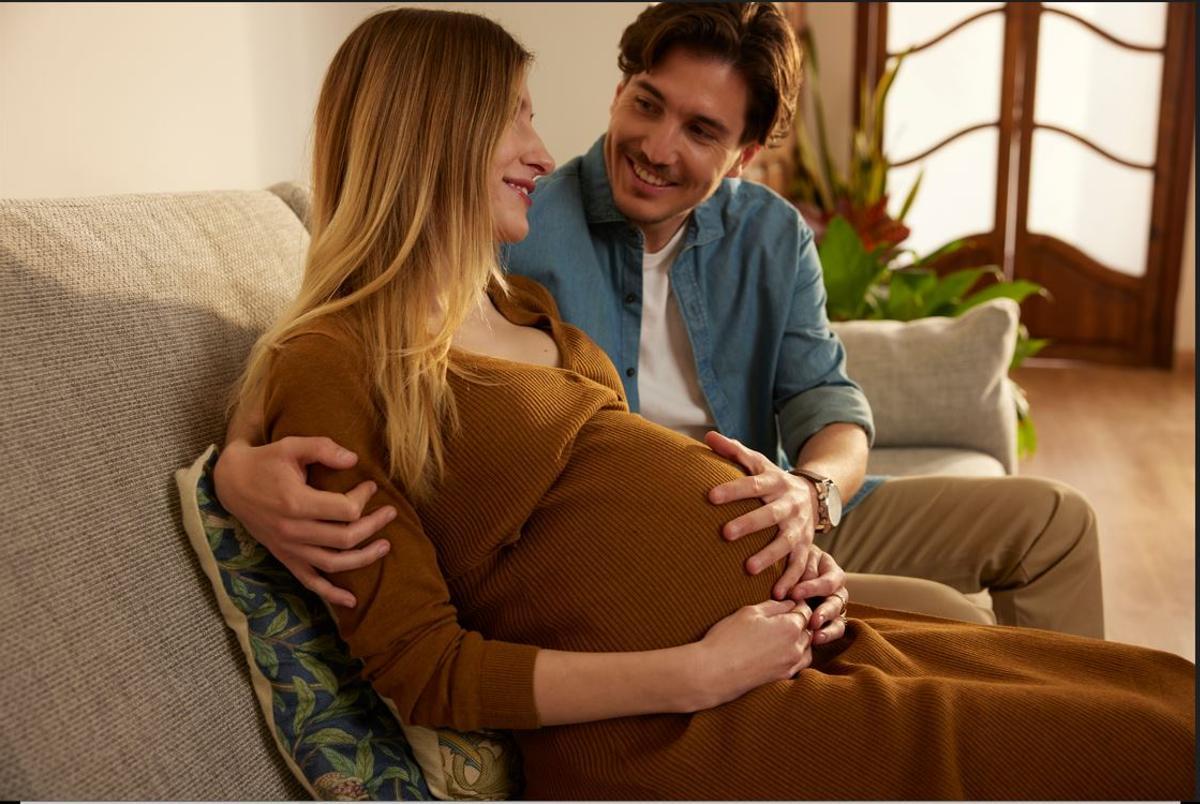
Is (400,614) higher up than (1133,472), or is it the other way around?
(400,614)

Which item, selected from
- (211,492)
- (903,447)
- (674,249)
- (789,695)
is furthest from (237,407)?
(903,447)

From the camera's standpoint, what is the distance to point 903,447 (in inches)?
94.9

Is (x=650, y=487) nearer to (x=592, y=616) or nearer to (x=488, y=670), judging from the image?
(x=592, y=616)

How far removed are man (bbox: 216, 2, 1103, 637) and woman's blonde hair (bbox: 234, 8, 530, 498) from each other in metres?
0.55

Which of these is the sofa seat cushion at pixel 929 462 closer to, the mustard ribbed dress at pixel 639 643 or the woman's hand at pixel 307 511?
the mustard ribbed dress at pixel 639 643

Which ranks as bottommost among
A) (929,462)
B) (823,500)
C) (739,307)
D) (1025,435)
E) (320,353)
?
(1025,435)

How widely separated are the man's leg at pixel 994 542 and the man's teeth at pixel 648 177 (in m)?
0.58

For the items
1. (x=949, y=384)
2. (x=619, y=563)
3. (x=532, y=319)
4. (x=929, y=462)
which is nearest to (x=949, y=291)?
(x=949, y=384)

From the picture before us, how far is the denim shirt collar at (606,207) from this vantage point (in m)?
1.79

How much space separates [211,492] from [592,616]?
0.37 m

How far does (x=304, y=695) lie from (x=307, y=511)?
0.61 feet

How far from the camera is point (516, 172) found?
4.12ft

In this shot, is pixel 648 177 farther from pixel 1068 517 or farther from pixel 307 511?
pixel 307 511

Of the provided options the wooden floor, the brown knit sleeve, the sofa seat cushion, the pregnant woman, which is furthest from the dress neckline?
the wooden floor
